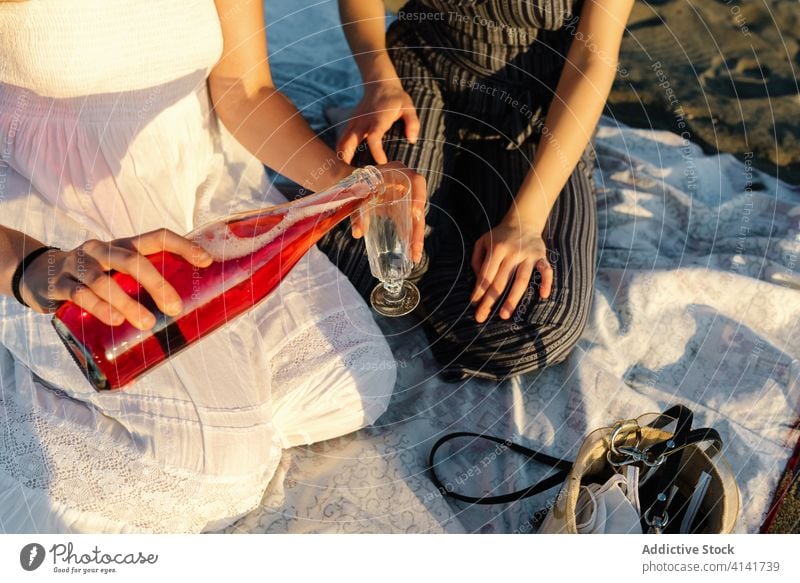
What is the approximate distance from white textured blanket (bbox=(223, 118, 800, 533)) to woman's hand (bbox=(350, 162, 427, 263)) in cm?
20

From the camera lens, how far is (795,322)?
966mm

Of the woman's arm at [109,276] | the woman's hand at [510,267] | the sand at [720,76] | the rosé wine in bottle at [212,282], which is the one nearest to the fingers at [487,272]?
the woman's hand at [510,267]

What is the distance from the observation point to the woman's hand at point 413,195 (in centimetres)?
75

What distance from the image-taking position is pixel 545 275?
2.86 ft

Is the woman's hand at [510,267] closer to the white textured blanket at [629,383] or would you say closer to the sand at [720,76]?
the white textured blanket at [629,383]

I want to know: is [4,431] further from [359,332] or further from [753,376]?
[753,376]

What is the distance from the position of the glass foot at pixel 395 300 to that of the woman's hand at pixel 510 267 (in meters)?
0.09

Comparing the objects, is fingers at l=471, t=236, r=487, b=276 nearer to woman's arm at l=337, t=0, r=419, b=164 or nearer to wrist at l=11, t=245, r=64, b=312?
woman's arm at l=337, t=0, r=419, b=164

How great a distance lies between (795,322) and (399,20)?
0.68m

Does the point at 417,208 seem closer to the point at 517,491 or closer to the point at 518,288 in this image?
the point at 518,288

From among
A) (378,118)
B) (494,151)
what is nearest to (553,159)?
(494,151)

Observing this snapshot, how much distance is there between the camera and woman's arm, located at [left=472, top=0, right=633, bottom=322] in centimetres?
88

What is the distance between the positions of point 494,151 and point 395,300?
246 mm
